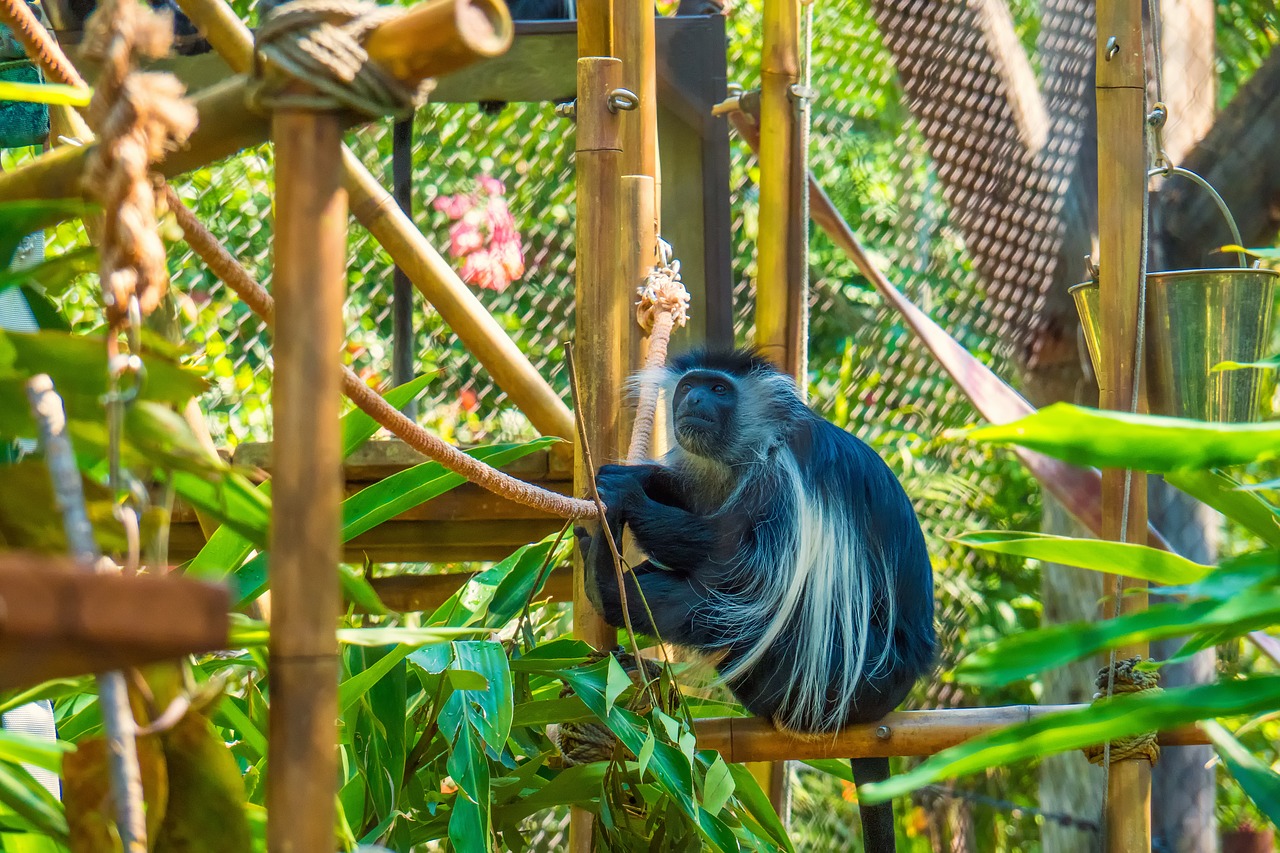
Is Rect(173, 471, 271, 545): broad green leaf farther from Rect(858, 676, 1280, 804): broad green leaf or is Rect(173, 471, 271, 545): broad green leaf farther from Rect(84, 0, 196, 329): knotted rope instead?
Rect(858, 676, 1280, 804): broad green leaf

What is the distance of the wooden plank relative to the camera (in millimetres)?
281

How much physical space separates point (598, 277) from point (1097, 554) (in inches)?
27.0

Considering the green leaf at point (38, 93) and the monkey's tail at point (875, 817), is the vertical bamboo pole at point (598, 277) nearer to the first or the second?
the monkey's tail at point (875, 817)

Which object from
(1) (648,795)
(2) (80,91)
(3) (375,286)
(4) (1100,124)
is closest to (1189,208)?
(4) (1100,124)

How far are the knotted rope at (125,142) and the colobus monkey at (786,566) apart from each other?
3.10 feet

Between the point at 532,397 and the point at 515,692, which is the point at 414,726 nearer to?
the point at 515,692

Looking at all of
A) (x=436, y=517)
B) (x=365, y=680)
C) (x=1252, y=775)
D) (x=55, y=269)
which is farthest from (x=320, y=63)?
(x=436, y=517)

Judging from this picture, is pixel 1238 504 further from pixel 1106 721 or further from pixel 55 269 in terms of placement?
pixel 55 269

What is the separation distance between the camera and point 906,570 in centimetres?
162

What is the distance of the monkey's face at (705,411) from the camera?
1801 millimetres

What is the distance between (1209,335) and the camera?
1.15 meters

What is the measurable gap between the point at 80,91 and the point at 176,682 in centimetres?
34

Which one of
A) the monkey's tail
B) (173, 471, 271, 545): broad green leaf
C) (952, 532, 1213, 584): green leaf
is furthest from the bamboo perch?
the monkey's tail

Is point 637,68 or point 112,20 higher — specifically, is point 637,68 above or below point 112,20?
above
